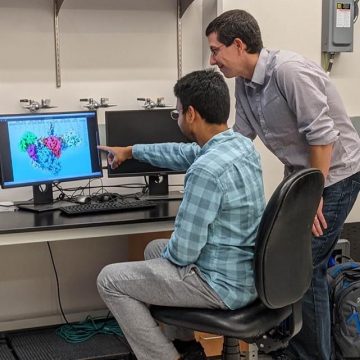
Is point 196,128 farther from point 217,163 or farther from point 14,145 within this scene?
point 14,145

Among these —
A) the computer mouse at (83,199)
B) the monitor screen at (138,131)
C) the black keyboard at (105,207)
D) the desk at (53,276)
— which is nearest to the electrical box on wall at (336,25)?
the monitor screen at (138,131)

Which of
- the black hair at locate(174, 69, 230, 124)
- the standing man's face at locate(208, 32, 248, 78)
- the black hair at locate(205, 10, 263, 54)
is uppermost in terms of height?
the black hair at locate(205, 10, 263, 54)

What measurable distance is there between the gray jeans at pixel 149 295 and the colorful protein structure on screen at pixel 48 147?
892 millimetres

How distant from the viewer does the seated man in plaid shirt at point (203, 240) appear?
1867mm

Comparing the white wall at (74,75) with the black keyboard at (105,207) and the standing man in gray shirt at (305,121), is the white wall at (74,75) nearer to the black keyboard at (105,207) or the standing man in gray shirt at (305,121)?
the black keyboard at (105,207)

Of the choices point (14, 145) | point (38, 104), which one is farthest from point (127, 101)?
point (14, 145)

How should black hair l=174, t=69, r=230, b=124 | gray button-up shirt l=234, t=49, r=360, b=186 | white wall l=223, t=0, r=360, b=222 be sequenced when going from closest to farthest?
black hair l=174, t=69, r=230, b=124, gray button-up shirt l=234, t=49, r=360, b=186, white wall l=223, t=0, r=360, b=222

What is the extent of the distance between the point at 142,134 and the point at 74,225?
2.42 ft

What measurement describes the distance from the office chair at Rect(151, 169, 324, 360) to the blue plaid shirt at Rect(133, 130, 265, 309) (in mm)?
75

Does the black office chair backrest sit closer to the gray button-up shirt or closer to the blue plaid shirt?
the blue plaid shirt

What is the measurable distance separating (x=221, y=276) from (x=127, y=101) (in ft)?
4.89

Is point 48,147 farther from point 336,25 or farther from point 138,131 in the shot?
point 336,25

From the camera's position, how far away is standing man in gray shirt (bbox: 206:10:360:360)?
7.41ft

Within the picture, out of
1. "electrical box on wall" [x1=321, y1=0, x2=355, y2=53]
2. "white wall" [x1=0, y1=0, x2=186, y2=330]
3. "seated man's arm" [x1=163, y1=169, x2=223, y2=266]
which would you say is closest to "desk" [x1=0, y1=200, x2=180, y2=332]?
"white wall" [x1=0, y1=0, x2=186, y2=330]
